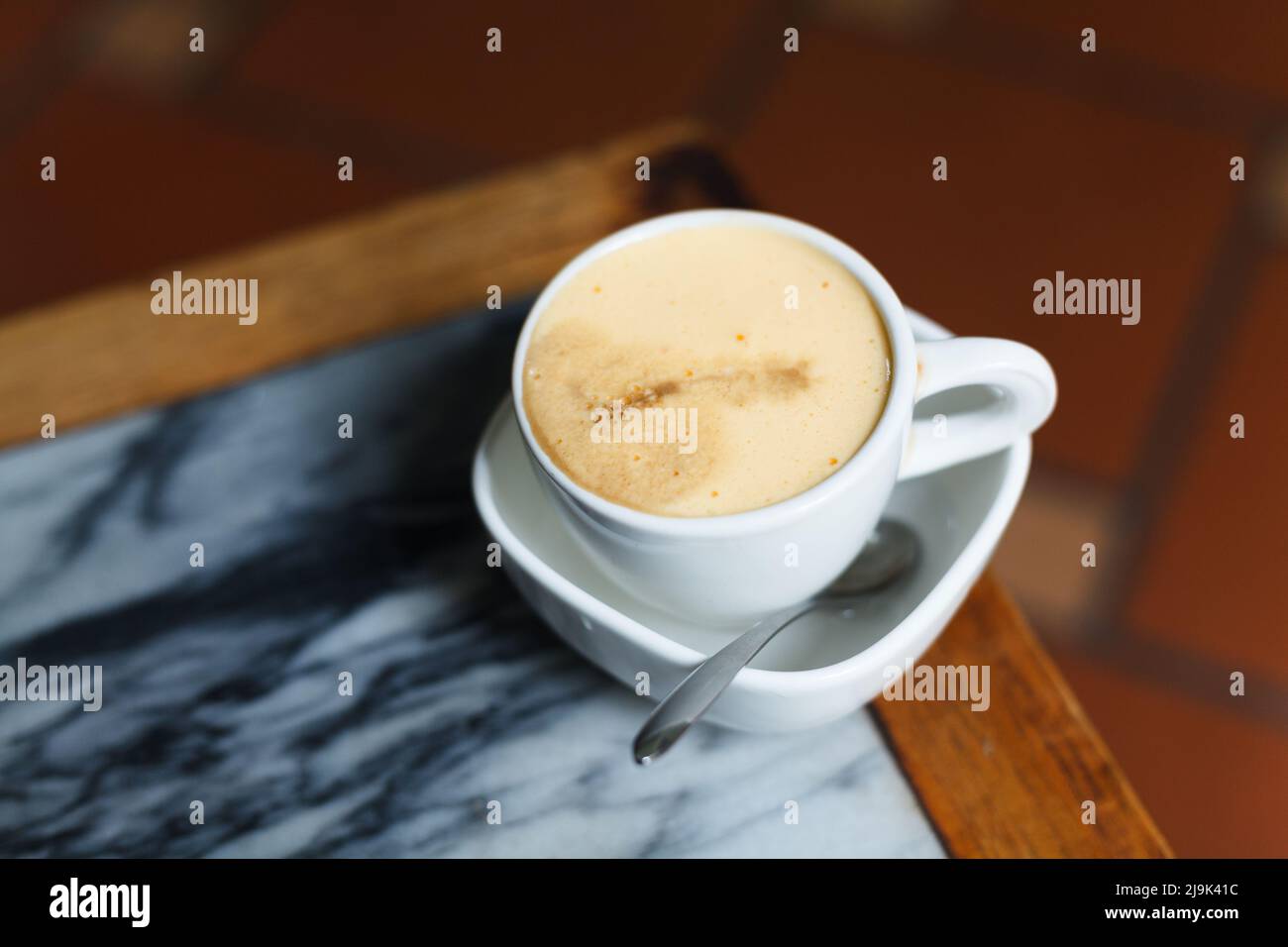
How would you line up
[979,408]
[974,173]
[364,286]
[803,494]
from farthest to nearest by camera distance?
[974,173] < [364,286] < [979,408] < [803,494]

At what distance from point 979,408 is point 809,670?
17cm

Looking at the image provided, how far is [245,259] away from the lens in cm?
83

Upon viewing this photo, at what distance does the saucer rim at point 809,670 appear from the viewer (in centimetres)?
52

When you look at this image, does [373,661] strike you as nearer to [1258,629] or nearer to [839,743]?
[839,743]

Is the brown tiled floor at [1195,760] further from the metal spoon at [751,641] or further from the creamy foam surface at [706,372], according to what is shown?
the creamy foam surface at [706,372]

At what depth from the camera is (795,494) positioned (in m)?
0.51

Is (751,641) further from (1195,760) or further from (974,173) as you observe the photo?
(974,173)

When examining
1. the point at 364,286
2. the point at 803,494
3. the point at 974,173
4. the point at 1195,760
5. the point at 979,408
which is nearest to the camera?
the point at 803,494

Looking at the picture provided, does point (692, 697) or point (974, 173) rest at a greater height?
point (974, 173)

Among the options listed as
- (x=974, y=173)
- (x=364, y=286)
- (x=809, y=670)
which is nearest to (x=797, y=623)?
(x=809, y=670)

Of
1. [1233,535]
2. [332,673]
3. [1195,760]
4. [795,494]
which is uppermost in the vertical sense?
[795,494]

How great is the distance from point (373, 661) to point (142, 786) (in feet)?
0.44

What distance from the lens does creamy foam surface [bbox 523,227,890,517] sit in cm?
52
